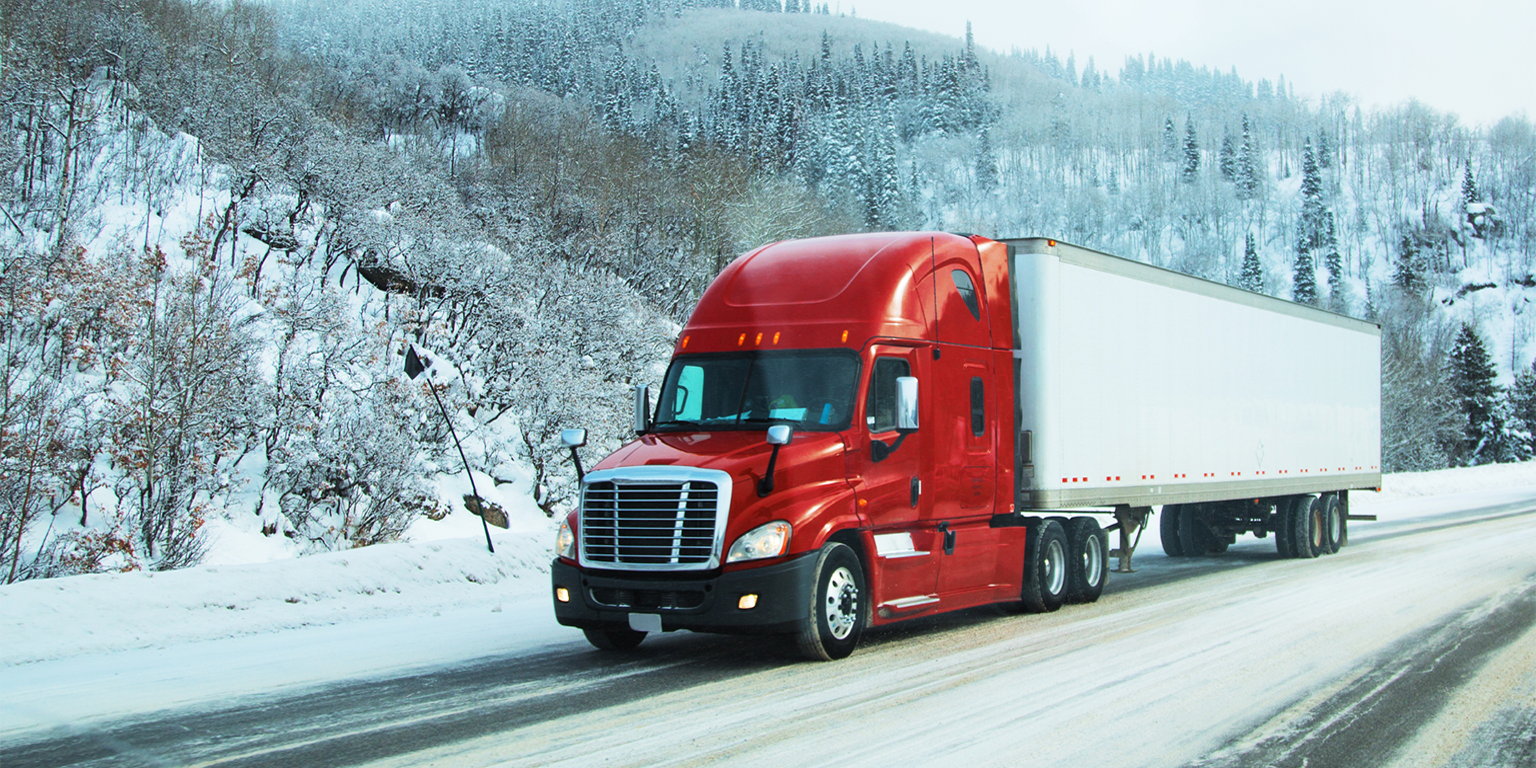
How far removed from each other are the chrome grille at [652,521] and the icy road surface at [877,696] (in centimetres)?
89

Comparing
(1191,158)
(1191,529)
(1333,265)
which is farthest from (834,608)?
(1191,158)

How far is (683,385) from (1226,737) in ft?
17.6

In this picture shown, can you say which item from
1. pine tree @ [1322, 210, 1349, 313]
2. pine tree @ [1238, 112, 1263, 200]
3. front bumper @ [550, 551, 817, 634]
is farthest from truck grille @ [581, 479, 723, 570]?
pine tree @ [1238, 112, 1263, 200]

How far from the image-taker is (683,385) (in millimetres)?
10242

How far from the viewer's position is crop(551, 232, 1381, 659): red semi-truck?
8.82m

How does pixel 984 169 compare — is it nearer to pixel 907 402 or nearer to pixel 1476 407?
pixel 1476 407

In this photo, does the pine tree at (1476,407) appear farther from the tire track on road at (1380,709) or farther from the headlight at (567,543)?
the headlight at (567,543)

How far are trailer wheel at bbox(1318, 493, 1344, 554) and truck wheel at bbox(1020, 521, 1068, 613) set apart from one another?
854 centimetres

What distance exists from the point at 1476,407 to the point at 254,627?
88.7 metres

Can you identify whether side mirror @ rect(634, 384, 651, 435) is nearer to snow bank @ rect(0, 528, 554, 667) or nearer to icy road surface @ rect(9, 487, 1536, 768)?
icy road surface @ rect(9, 487, 1536, 768)

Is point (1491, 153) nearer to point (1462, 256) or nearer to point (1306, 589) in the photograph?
point (1462, 256)

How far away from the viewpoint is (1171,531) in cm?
1941

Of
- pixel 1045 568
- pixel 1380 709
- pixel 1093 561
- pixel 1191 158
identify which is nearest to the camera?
pixel 1380 709

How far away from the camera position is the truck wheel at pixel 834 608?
8906 millimetres
